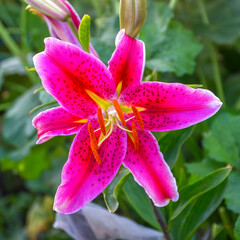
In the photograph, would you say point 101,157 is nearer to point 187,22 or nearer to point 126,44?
point 126,44

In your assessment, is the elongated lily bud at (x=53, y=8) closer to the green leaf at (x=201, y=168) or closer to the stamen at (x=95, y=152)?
the stamen at (x=95, y=152)

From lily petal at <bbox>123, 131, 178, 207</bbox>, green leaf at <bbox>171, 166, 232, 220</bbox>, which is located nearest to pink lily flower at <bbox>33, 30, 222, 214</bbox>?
lily petal at <bbox>123, 131, 178, 207</bbox>

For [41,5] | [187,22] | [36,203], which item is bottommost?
[36,203]

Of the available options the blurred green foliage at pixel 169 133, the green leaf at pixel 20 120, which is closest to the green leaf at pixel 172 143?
the blurred green foliage at pixel 169 133

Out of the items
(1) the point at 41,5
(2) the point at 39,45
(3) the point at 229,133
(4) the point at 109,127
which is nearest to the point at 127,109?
(4) the point at 109,127

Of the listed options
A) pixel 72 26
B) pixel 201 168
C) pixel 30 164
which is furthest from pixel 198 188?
pixel 30 164

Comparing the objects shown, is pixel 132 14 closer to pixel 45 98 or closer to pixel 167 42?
pixel 45 98

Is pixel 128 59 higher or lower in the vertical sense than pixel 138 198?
higher
